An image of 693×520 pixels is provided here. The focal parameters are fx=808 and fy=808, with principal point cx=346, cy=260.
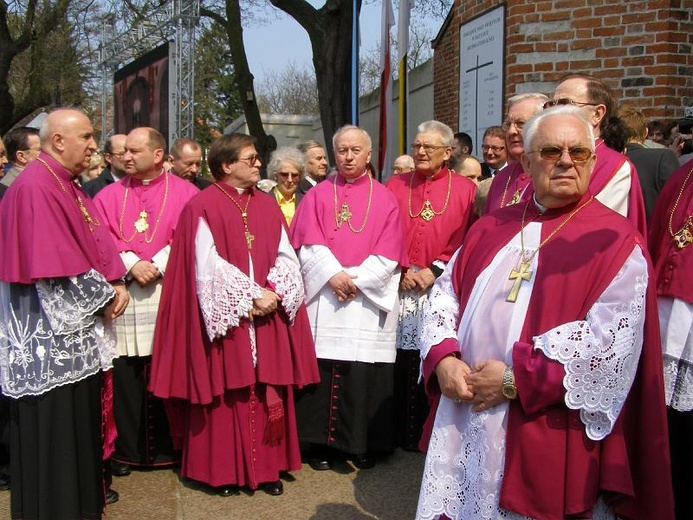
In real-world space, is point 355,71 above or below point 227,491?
above

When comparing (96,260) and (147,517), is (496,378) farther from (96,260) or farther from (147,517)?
(147,517)

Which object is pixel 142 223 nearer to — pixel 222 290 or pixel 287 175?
pixel 222 290

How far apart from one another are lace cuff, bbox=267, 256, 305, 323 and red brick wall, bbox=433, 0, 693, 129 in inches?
140

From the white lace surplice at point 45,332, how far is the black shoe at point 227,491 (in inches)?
49.4

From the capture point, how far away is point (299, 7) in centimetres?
1373

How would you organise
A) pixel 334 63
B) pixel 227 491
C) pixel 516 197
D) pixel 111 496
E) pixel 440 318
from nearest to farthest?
pixel 440 318
pixel 516 197
pixel 111 496
pixel 227 491
pixel 334 63

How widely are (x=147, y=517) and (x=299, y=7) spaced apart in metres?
10.9

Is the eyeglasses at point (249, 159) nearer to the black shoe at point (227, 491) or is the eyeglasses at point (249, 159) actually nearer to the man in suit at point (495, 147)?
the black shoe at point (227, 491)

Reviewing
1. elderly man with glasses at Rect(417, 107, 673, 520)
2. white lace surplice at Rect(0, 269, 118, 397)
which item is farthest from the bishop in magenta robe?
elderly man with glasses at Rect(417, 107, 673, 520)

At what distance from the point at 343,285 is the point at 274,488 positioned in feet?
4.21

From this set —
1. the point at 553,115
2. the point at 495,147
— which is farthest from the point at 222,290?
the point at 495,147

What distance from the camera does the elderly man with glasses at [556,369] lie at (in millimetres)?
2586

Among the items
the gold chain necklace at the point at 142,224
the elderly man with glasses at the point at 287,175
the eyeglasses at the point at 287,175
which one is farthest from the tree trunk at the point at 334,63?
the gold chain necklace at the point at 142,224

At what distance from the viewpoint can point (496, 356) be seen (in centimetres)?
277
